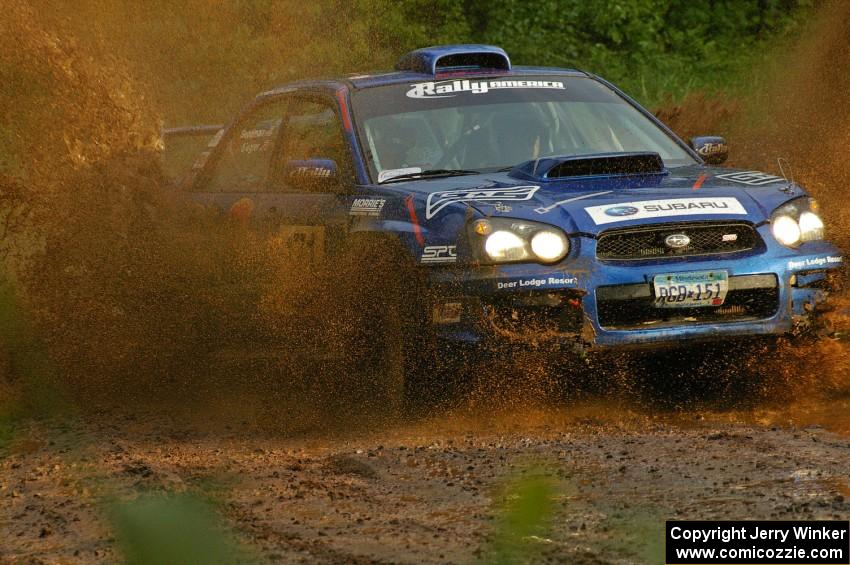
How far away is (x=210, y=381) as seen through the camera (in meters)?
7.50

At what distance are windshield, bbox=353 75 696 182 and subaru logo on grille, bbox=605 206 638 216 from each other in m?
1.00

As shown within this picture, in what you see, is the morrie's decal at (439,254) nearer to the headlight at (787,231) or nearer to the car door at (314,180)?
the car door at (314,180)

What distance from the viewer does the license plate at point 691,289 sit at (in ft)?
19.4

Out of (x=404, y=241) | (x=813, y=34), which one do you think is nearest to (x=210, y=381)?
(x=404, y=241)

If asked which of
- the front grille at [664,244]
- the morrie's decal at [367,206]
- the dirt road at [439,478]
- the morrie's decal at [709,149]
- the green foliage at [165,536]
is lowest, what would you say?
the dirt road at [439,478]

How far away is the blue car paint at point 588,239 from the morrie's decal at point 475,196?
20 millimetres

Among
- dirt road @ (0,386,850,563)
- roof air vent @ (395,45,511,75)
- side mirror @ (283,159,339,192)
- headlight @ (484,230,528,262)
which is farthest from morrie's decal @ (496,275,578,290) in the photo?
roof air vent @ (395,45,511,75)

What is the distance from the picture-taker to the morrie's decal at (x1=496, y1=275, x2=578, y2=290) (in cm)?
584

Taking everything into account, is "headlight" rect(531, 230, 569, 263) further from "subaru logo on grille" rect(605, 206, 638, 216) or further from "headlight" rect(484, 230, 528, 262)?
"subaru logo on grille" rect(605, 206, 638, 216)

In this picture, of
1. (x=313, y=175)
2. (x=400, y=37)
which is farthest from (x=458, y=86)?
(x=400, y=37)

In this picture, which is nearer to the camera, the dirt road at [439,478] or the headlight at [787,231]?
the dirt road at [439,478]

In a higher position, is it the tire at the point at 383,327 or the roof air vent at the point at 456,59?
the roof air vent at the point at 456,59

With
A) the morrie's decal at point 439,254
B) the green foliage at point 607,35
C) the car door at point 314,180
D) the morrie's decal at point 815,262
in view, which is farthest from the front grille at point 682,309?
the green foliage at point 607,35

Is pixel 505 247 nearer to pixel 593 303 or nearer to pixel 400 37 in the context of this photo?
pixel 593 303
